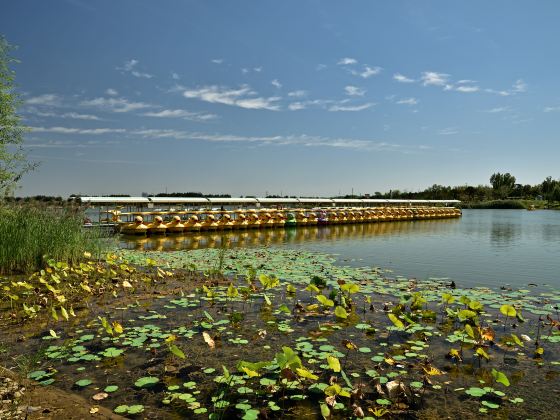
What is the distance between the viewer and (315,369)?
13.7ft

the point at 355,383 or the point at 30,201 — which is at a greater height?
the point at 30,201

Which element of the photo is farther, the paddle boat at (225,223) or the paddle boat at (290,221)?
the paddle boat at (290,221)

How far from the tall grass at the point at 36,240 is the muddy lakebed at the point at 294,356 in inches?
99.6

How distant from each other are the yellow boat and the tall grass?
9.85 m

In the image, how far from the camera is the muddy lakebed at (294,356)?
3.47 metres

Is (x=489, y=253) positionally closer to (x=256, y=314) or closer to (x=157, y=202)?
(x=256, y=314)

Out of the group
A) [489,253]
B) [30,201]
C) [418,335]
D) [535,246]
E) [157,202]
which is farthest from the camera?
[157,202]

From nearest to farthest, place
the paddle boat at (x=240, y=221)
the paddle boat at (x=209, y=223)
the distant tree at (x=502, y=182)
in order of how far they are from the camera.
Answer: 1. the paddle boat at (x=209, y=223)
2. the paddle boat at (x=240, y=221)
3. the distant tree at (x=502, y=182)

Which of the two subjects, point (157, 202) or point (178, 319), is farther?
point (157, 202)

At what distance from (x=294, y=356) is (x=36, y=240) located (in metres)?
7.58

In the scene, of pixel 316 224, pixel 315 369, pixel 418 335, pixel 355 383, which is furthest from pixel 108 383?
pixel 316 224

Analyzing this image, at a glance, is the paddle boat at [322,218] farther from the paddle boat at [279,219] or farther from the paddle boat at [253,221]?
the paddle boat at [253,221]

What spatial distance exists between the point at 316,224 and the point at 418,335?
24009 millimetres

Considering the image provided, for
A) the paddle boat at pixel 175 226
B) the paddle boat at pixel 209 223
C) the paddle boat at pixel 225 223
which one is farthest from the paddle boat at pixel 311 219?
the paddle boat at pixel 175 226
